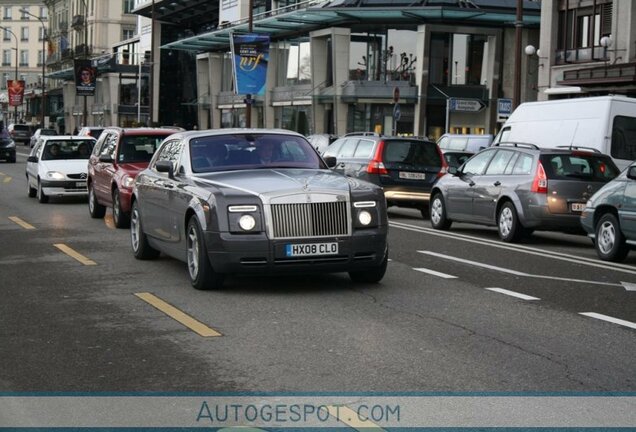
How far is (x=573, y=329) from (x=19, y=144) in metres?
95.2

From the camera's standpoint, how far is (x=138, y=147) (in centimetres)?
1992

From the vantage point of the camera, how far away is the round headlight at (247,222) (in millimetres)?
10453

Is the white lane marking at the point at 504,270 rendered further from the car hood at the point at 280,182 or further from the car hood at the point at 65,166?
the car hood at the point at 65,166

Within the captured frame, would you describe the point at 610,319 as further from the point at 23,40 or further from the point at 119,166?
the point at 23,40

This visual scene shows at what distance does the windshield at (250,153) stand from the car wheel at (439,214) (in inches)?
313

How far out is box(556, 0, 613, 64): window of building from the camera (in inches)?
1677

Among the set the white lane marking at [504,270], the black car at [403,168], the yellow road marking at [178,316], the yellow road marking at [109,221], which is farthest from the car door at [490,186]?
the yellow road marking at [178,316]

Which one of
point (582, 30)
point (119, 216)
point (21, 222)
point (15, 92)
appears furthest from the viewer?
point (15, 92)

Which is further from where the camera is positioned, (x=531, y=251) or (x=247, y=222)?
(x=531, y=251)

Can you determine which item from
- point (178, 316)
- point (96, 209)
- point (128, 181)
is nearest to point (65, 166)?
point (96, 209)

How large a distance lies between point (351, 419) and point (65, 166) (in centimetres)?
1952

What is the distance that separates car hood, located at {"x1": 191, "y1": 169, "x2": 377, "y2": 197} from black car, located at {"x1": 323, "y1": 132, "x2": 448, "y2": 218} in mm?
11263

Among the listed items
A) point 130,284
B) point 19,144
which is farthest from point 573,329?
point 19,144

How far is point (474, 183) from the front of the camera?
19094 millimetres
